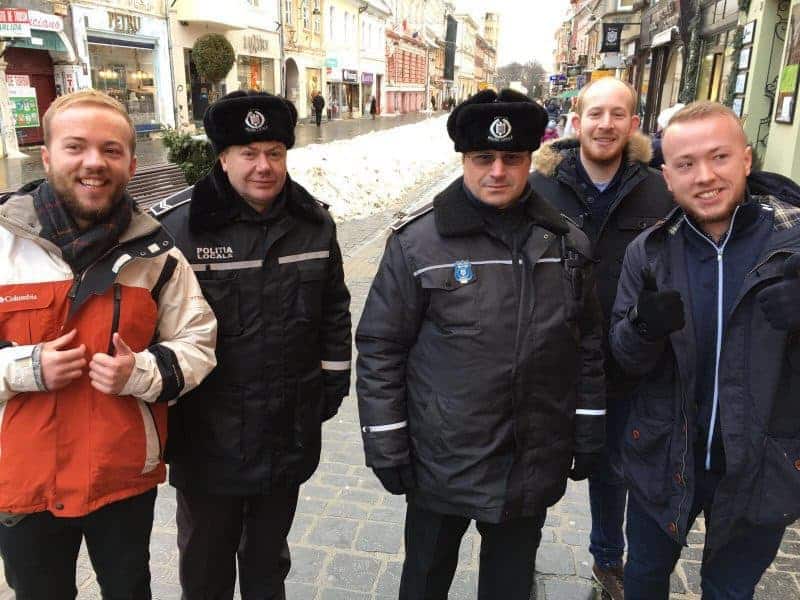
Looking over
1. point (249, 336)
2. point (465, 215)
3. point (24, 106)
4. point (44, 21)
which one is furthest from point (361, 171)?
point (465, 215)

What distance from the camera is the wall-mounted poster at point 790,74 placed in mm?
8859

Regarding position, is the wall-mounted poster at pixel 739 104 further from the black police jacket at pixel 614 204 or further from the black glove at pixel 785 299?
the black glove at pixel 785 299

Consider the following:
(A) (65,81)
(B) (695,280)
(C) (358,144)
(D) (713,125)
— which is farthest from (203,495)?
(A) (65,81)

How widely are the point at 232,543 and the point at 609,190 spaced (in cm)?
234

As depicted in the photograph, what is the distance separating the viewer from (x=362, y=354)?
2.34 meters

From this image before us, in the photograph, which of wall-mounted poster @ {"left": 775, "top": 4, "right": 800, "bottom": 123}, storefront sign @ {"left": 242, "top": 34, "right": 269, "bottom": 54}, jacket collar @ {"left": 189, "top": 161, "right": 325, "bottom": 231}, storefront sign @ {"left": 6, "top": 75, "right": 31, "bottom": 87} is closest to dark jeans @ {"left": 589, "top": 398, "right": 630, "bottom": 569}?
jacket collar @ {"left": 189, "top": 161, "right": 325, "bottom": 231}

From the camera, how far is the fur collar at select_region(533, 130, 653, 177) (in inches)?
118

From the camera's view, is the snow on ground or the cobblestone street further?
the snow on ground

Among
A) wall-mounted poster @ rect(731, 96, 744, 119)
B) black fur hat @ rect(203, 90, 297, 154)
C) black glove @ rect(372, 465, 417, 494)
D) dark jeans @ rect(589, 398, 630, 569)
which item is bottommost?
dark jeans @ rect(589, 398, 630, 569)

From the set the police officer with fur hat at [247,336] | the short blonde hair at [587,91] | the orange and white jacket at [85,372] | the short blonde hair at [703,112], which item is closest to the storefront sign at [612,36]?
the short blonde hair at [587,91]

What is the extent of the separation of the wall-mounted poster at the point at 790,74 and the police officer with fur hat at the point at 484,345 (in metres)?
8.66

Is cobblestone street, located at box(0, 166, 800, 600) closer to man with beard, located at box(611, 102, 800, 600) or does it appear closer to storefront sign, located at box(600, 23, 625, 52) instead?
man with beard, located at box(611, 102, 800, 600)

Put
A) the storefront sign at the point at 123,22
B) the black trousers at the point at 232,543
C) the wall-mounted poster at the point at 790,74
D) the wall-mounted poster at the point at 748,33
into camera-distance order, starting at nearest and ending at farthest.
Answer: the black trousers at the point at 232,543 < the wall-mounted poster at the point at 790,74 < the wall-mounted poster at the point at 748,33 < the storefront sign at the point at 123,22

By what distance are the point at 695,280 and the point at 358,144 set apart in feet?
56.6
